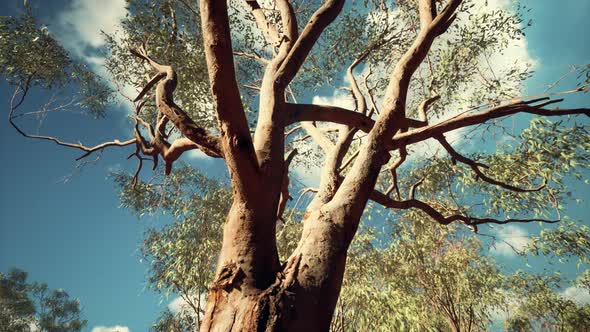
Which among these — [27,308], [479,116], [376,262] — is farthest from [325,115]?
[27,308]

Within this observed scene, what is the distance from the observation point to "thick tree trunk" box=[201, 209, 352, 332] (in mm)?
1426

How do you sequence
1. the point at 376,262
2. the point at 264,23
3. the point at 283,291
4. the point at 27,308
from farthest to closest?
the point at 27,308 < the point at 376,262 < the point at 264,23 < the point at 283,291

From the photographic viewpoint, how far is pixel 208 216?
28.0 ft

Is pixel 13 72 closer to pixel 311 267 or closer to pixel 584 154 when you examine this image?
pixel 311 267

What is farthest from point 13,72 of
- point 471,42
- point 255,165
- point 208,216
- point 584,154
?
point 584,154

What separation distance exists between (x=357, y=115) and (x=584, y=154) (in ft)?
14.1

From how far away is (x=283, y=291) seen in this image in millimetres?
1503

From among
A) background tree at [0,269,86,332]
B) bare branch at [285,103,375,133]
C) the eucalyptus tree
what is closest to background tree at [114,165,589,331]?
the eucalyptus tree

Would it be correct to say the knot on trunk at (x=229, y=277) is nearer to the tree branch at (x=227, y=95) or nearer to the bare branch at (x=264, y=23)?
the tree branch at (x=227, y=95)

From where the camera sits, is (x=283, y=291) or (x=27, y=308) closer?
(x=283, y=291)

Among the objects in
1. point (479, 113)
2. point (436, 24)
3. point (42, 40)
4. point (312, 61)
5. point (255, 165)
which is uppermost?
point (312, 61)

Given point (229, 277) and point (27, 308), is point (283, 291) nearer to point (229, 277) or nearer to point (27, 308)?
point (229, 277)

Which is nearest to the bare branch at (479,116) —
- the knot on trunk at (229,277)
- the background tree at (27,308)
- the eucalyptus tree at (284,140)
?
the eucalyptus tree at (284,140)

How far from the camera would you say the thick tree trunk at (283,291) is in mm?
1426
